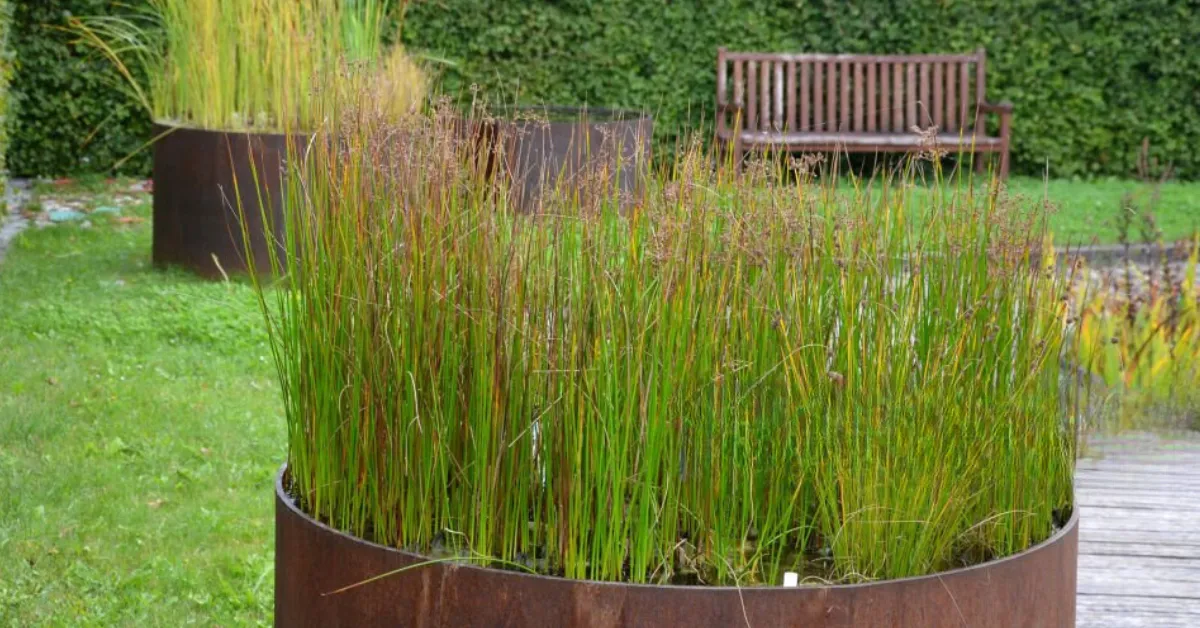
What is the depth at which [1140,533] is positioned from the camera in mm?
3945

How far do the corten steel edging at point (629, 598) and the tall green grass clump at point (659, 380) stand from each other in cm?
9

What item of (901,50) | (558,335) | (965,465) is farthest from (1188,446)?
(901,50)

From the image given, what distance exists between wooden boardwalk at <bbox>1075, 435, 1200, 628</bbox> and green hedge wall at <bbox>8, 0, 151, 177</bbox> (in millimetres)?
7879

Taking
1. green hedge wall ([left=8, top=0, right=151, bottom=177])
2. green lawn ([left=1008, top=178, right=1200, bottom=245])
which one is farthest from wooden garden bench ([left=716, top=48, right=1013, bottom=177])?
green hedge wall ([left=8, top=0, right=151, bottom=177])

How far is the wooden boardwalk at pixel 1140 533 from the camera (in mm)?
3426

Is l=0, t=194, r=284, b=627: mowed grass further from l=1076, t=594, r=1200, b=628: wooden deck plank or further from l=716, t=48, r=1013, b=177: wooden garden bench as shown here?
l=716, t=48, r=1013, b=177: wooden garden bench

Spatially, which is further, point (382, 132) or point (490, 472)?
point (382, 132)

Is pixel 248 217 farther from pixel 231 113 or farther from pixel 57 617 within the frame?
pixel 57 617

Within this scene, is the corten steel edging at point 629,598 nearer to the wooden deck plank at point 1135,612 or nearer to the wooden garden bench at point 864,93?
the wooden deck plank at point 1135,612

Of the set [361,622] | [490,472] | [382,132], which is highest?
[382,132]

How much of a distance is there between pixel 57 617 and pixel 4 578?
0.30 meters

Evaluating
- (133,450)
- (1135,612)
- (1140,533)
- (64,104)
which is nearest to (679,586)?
(1135,612)

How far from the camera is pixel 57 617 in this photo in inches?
137

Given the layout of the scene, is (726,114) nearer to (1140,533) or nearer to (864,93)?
(864,93)
